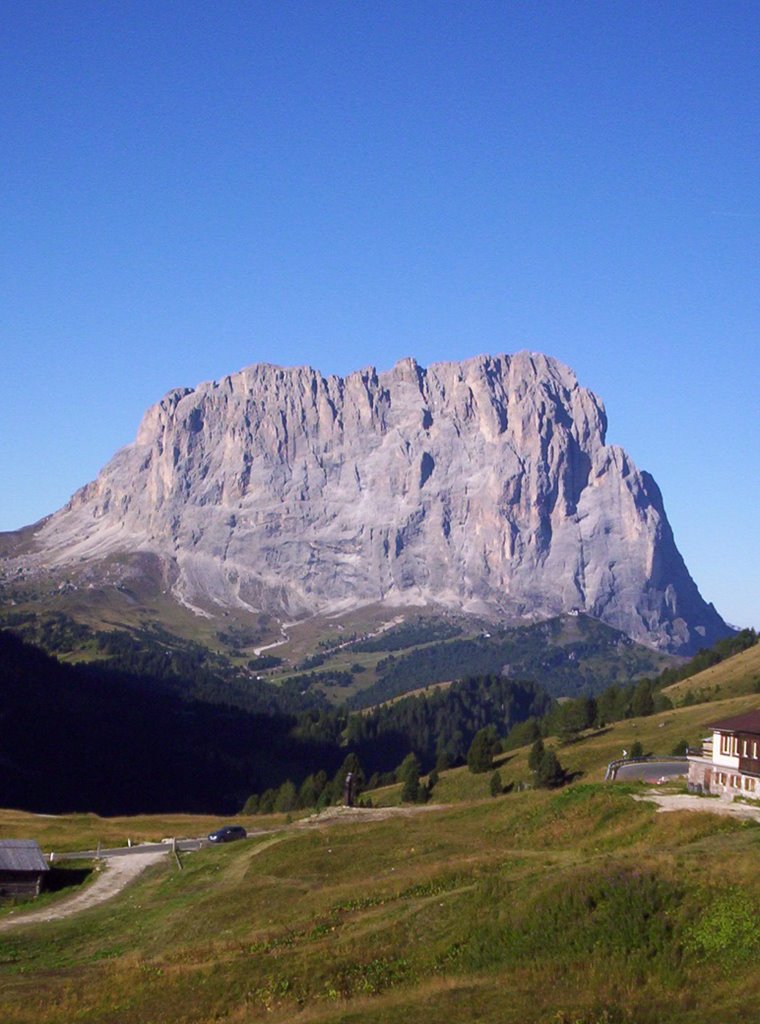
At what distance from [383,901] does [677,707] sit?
105 metres

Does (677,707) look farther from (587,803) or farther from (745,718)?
(587,803)

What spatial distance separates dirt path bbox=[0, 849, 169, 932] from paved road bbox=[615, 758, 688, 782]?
113 feet

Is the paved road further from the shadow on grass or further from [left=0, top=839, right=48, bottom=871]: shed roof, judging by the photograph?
[left=0, top=839, right=48, bottom=871]: shed roof

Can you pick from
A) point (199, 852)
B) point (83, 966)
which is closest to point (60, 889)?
point (199, 852)

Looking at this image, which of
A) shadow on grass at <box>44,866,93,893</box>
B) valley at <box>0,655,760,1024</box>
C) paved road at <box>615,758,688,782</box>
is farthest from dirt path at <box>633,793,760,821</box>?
shadow on grass at <box>44,866,93,893</box>

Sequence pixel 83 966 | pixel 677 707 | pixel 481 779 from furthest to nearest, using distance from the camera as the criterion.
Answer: pixel 677 707
pixel 481 779
pixel 83 966

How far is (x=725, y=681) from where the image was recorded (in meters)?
153

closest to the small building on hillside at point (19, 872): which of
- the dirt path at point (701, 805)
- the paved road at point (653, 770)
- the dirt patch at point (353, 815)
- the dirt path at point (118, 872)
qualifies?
the dirt path at point (118, 872)

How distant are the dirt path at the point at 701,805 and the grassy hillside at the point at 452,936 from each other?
3.12 ft

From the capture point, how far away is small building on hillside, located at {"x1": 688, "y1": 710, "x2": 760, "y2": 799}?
63.3 m

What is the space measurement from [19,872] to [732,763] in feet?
140

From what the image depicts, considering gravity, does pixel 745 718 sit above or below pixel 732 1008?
above

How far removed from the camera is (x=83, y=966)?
43.0 m

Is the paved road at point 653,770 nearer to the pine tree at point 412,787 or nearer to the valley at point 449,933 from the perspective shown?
the valley at point 449,933
